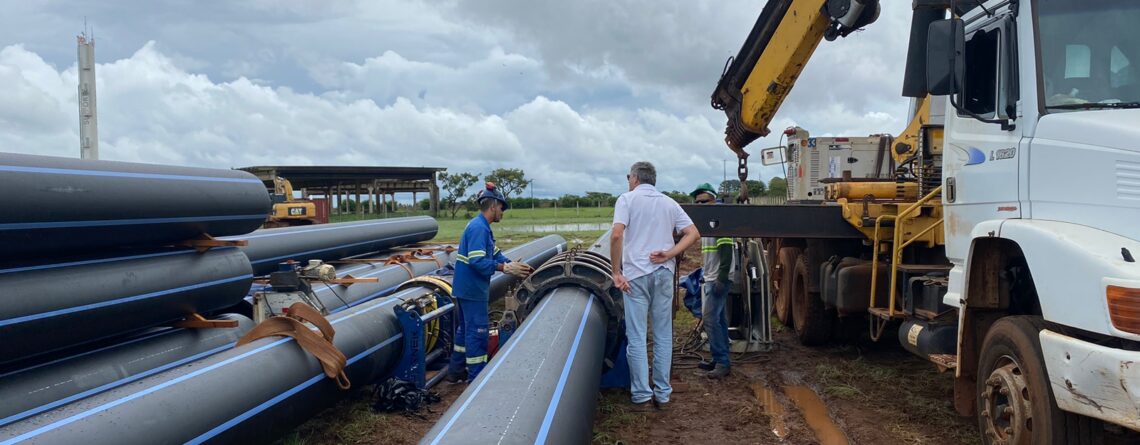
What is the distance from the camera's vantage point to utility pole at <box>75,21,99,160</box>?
1568 cm

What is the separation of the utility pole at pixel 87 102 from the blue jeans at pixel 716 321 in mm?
14631

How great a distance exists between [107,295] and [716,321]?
15.1ft

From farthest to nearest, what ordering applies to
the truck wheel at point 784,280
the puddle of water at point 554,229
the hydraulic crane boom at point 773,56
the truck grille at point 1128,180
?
the puddle of water at point 554,229
the truck wheel at point 784,280
the hydraulic crane boom at point 773,56
the truck grille at point 1128,180

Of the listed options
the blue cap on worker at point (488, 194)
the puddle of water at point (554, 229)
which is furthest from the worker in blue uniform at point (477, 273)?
the puddle of water at point (554, 229)

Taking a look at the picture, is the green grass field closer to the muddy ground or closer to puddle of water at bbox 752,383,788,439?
the muddy ground

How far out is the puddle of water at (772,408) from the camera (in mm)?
5191

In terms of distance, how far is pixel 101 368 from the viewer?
410cm

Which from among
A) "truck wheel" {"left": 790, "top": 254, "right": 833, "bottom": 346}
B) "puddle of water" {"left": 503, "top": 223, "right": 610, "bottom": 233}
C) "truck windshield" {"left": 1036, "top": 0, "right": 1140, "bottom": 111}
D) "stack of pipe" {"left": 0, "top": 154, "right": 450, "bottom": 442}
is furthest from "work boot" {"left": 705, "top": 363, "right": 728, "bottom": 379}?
"puddle of water" {"left": 503, "top": 223, "right": 610, "bottom": 233}

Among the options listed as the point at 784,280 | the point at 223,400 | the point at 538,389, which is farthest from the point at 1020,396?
the point at 784,280

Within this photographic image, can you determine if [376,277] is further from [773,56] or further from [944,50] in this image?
[944,50]

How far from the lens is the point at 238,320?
531 centimetres

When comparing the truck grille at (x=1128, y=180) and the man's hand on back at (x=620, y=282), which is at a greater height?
the truck grille at (x=1128, y=180)

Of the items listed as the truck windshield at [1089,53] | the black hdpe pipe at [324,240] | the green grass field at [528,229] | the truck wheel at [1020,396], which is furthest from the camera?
the green grass field at [528,229]

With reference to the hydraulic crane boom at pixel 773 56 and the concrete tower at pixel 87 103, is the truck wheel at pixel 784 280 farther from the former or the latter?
the concrete tower at pixel 87 103
